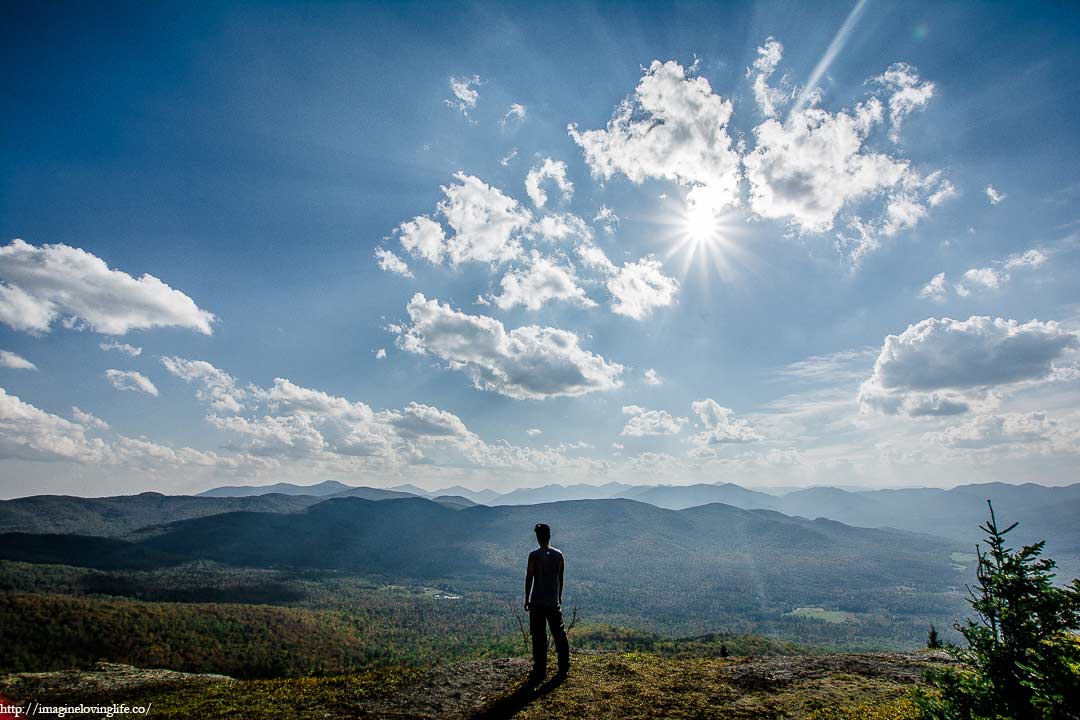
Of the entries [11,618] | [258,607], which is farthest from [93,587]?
[11,618]

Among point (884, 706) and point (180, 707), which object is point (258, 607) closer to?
point (180, 707)

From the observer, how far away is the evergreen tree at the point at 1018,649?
5.48m

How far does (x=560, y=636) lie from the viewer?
439 inches

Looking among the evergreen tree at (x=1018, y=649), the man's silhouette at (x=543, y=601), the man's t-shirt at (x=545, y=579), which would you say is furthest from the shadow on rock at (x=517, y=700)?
the evergreen tree at (x=1018, y=649)

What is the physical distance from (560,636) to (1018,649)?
817 centimetres

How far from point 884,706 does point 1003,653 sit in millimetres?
3658

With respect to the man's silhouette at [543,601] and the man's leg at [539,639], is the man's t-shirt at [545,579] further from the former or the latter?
the man's leg at [539,639]

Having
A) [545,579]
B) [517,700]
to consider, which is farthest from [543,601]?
[517,700]

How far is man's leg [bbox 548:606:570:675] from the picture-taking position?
35.6 ft

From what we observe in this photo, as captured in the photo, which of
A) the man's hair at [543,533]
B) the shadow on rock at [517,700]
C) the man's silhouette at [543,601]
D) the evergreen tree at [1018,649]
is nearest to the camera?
the evergreen tree at [1018,649]

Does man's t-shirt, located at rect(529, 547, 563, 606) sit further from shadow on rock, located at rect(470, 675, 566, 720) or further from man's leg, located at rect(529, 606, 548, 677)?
shadow on rock, located at rect(470, 675, 566, 720)

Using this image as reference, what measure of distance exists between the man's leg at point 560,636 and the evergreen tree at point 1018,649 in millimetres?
6638

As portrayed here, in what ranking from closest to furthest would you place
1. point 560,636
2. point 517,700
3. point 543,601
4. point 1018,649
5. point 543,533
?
point 1018,649 < point 517,700 < point 543,601 < point 560,636 < point 543,533

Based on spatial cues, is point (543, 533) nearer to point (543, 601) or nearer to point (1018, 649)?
point (543, 601)
